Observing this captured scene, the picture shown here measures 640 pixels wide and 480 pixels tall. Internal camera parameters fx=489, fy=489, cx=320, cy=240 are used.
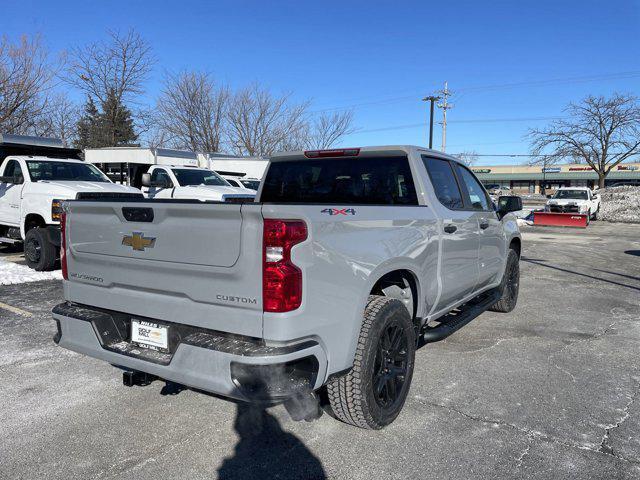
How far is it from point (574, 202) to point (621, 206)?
236 inches

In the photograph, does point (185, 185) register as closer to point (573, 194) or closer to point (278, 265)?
point (278, 265)

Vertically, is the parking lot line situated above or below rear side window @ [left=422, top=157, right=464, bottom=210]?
below

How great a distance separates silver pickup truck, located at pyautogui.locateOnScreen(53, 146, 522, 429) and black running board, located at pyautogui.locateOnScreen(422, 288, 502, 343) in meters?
0.03

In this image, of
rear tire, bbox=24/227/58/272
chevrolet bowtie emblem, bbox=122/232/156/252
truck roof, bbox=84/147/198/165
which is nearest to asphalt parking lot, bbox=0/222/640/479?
chevrolet bowtie emblem, bbox=122/232/156/252

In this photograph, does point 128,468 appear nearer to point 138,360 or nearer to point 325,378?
point 138,360

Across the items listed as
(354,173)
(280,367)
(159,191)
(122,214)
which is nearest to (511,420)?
(280,367)

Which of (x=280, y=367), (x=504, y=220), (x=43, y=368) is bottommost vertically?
(x=43, y=368)

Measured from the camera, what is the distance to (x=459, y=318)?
4.50 metres

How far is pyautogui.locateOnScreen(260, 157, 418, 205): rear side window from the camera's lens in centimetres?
410

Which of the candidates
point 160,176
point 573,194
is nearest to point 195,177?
point 160,176

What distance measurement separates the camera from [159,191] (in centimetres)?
1281

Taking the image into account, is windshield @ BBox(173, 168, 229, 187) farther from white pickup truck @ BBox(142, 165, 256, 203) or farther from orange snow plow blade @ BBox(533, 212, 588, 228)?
orange snow plow blade @ BBox(533, 212, 588, 228)

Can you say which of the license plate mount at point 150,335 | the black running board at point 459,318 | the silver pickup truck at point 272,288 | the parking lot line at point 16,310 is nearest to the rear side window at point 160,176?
the parking lot line at point 16,310

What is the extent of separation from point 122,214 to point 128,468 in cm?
149
